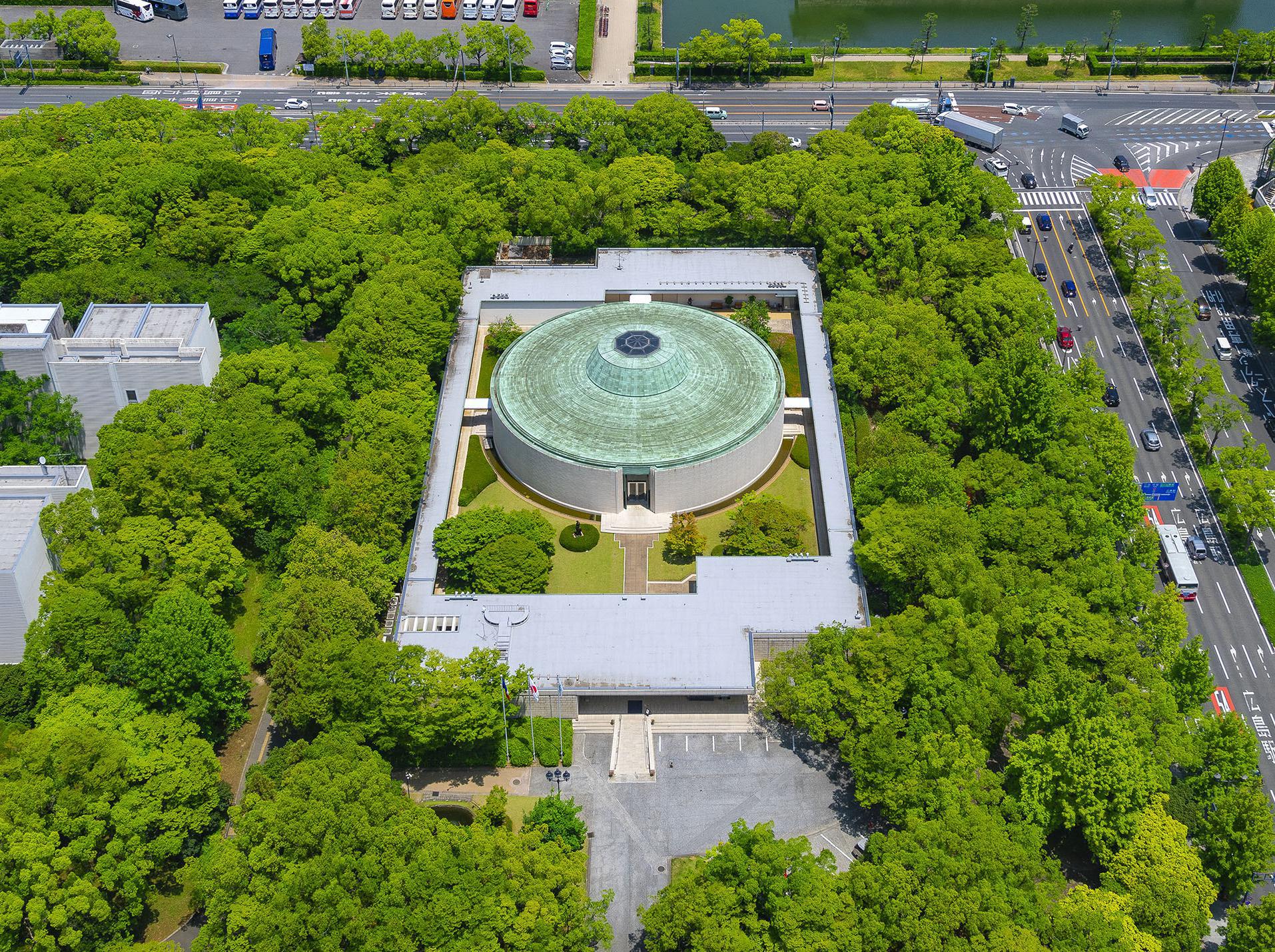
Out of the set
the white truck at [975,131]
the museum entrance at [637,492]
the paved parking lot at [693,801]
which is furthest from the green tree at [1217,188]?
the paved parking lot at [693,801]

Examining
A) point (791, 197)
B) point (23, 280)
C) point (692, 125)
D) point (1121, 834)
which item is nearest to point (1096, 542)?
point (1121, 834)

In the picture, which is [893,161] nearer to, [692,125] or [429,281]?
[692,125]

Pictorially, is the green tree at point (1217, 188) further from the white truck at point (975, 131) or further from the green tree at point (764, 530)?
the green tree at point (764, 530)

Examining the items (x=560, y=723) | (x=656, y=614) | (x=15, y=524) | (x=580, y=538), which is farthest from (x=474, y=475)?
(x=15, y=524)

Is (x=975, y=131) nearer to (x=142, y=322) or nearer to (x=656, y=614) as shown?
(x=656, y=614)

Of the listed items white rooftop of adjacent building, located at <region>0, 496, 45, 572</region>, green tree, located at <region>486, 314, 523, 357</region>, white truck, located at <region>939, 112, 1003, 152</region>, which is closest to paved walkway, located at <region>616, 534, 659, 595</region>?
green tree, located at <region>486, 314, 523, 357</region>

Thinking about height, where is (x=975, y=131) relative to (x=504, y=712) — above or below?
above
